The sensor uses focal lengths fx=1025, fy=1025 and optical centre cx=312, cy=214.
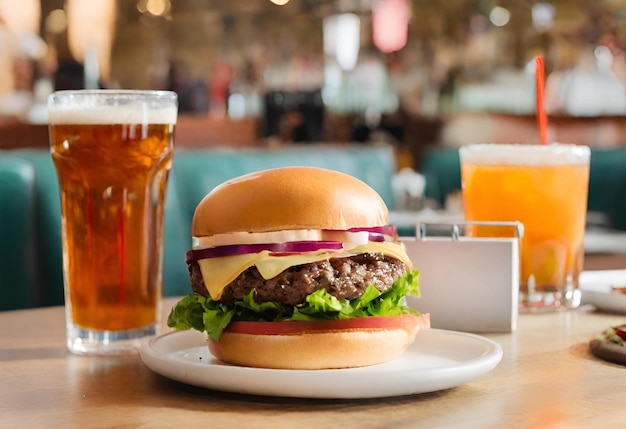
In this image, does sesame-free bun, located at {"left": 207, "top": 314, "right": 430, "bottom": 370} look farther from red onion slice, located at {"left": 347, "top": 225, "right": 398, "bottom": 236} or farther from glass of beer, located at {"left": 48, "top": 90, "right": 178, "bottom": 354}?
glass of beer, located at {"left": 48, "top": 90, "right": 178, "bottom": 354}

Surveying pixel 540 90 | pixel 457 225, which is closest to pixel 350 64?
pixel 540 90

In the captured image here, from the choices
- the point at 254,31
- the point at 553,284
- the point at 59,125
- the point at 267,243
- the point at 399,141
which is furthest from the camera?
the point at 254,31

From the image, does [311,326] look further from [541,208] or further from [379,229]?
[541,208]

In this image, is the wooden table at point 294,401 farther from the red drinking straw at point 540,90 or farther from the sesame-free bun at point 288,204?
the red drinking straw at point 540,90

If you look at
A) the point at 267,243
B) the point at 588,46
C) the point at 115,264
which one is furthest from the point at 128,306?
the point at 588,46

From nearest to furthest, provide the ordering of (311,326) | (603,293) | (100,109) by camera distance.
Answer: (311,326), (100,109), (603,293)

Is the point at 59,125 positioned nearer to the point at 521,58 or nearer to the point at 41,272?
the point at 41,272
